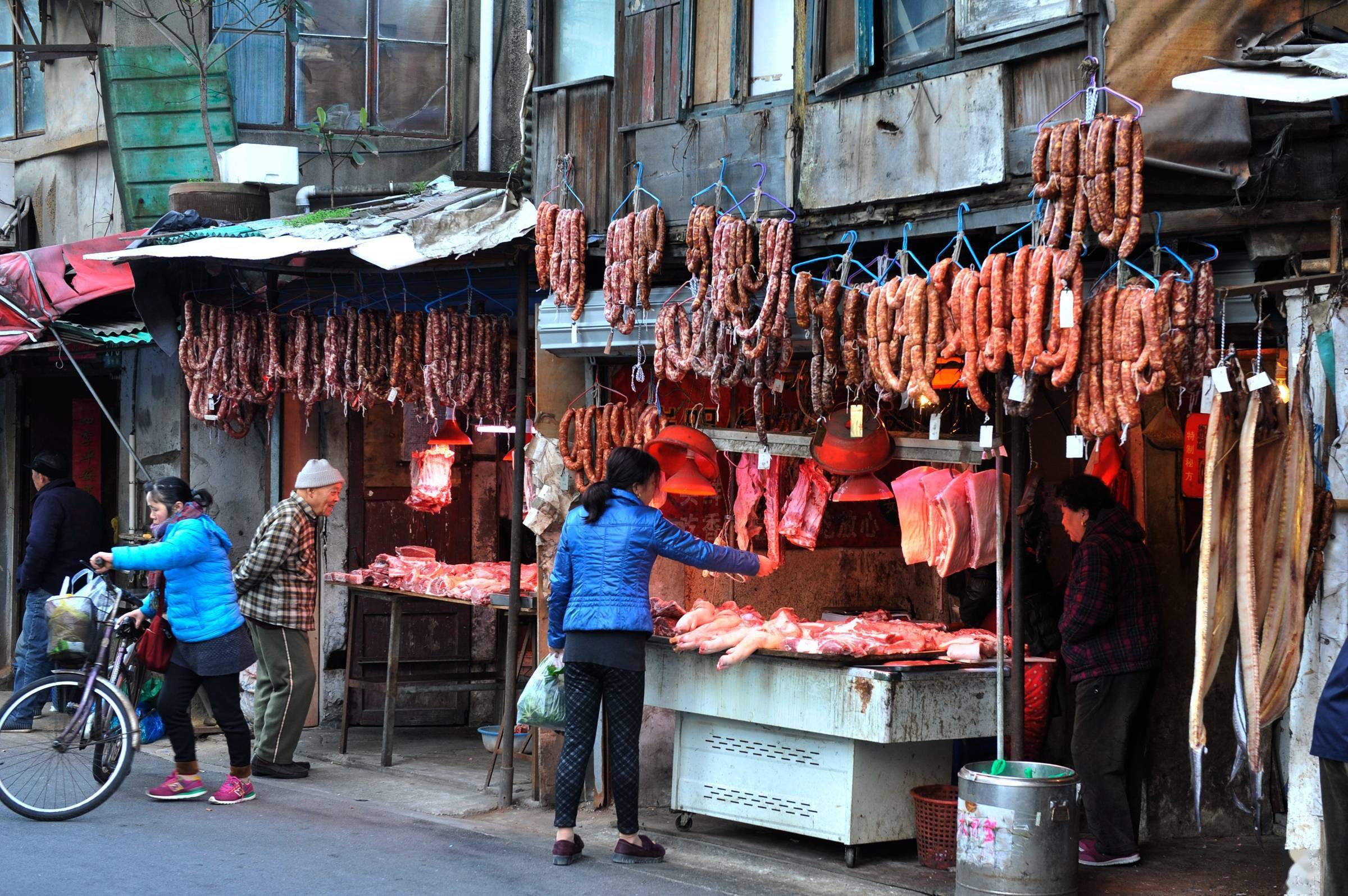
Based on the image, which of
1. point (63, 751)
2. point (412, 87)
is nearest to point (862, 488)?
point (63, 751)

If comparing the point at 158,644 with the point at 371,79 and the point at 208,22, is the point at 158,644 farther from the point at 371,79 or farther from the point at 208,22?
the point at 208,22

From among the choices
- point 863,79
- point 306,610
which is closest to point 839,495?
point 863,79

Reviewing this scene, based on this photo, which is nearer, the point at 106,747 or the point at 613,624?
the point at 613,624

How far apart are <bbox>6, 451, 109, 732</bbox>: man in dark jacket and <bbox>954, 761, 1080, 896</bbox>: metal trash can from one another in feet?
25.7

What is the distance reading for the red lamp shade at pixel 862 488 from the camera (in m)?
8.23

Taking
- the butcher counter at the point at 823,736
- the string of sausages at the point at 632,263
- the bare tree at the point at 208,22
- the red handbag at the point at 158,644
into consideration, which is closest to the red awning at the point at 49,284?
the bare tree at the point at 208,22

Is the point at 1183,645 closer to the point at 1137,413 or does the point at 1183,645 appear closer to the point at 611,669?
the point at 1137,413

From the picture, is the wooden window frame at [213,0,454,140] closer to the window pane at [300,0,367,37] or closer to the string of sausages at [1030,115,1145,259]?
the window pane at [300,0,367,37]

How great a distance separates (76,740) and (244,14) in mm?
7560

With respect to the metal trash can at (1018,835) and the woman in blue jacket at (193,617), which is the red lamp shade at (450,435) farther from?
the metal trash can at (1018,835)

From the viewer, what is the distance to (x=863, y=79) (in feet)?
25.0

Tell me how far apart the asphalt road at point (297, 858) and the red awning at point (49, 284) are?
403 centimetres

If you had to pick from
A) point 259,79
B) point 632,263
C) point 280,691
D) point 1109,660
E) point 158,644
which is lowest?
point 280,691

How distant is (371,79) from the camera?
1337cm
